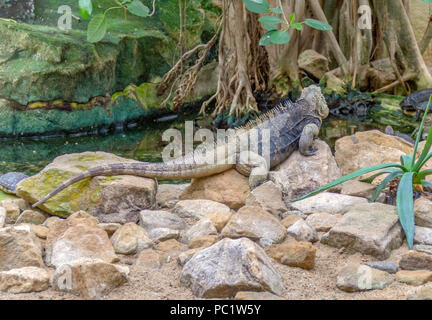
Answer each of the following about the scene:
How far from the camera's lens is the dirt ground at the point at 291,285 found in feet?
7.15

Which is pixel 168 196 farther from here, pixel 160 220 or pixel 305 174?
pixel 305 174

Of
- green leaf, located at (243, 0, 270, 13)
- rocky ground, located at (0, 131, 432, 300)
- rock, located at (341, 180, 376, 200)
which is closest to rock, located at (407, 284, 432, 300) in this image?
rocky ground, located at (0, 131, 432, 300)

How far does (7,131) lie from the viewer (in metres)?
7.72

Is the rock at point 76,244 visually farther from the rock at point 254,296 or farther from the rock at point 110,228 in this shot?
the rock at point 254,296

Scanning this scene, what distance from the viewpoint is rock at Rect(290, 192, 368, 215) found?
3354 mm

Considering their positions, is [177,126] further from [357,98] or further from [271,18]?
[271,18]

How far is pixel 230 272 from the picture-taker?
7.13 ft

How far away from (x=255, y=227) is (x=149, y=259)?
2.10ft

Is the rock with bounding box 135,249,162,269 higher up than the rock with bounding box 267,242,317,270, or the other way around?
the rock with bounding box 267,242,317,270

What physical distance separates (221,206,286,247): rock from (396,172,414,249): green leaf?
68 cm

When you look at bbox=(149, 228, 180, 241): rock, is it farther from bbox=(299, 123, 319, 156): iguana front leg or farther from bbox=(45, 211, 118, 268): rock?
bbox=(299, 123, 319, 156): iguana front leg

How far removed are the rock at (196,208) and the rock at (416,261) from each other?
1.43 meters

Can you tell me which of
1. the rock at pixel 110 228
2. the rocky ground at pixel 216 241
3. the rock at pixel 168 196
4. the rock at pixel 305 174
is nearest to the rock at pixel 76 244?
the rocky ground at pixel 216 241

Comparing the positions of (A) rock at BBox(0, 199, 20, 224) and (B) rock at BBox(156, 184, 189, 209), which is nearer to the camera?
(A) rock at BBox(0, 199, 20, 224)
